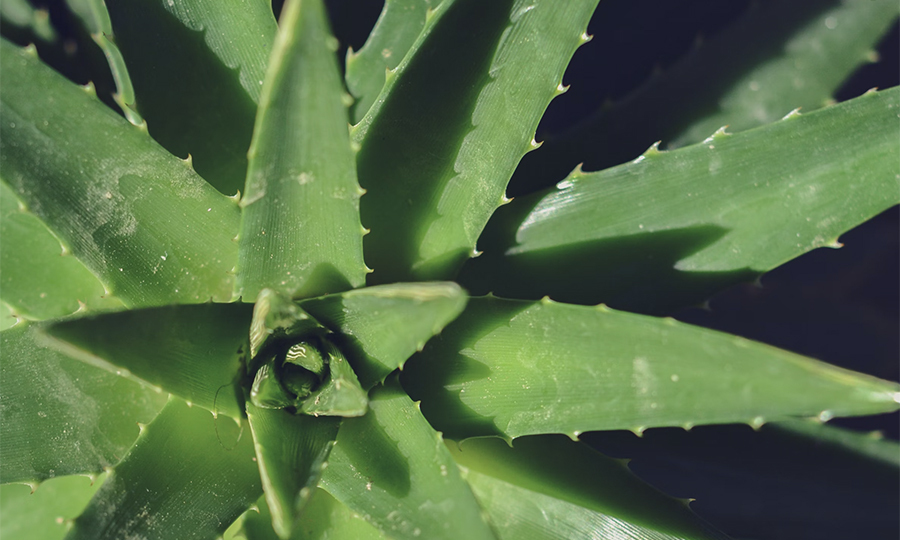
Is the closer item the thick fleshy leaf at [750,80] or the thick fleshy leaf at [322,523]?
the thick fleshy leaf at [322,523]

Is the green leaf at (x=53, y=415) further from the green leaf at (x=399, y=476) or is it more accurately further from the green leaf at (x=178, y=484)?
the green leaf at (x=399, y=476)

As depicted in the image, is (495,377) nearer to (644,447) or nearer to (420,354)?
(420,354)

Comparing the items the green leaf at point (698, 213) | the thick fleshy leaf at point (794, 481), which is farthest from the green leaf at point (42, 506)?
the thick fleshy leaf at point (794, 481)

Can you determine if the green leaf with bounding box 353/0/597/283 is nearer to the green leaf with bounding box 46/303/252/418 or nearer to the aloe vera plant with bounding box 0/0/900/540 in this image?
the aloe vera plant with bounding box 0/0/900/540

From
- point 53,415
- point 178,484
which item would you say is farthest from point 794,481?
point 53,415

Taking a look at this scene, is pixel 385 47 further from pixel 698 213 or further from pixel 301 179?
pixel 698 213

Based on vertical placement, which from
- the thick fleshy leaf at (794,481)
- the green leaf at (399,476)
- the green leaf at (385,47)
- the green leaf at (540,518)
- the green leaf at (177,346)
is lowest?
the thick fleshy leaf at (794,481)
